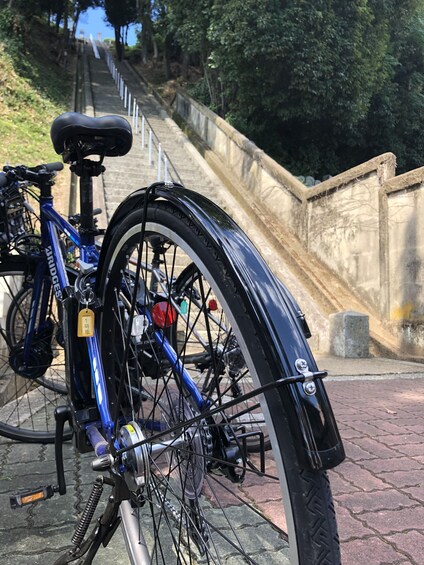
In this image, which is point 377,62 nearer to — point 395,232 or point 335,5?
point 335,5

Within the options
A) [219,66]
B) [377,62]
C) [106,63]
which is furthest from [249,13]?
[106,63]

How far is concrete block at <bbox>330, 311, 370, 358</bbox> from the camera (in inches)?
273

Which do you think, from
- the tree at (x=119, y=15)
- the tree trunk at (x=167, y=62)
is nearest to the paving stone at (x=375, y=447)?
the tree trunk at (x=167, y=62)

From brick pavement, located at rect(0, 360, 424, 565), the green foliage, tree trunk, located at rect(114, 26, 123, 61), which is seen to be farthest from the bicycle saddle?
tree trunk, located at rect(114, 26, 123, 61)

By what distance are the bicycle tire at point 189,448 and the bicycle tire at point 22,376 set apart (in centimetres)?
91

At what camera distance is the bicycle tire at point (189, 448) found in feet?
3.15

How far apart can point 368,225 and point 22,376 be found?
678 cm

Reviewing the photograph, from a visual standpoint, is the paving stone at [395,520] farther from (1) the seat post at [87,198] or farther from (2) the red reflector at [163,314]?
(1) the seat post at [87,198]

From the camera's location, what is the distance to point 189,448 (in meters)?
1.50

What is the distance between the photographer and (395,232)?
7.63 meters

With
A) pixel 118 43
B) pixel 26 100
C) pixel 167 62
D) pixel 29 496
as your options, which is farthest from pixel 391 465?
pixel 118 43

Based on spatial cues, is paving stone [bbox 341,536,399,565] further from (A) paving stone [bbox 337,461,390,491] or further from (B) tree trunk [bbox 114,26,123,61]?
(B) tree trunk [bbox 114,26,123,61]

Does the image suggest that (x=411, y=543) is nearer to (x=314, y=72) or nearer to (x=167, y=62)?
(x=314, y=72)

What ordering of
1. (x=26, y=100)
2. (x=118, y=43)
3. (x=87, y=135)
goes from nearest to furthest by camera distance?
1. (x=87, y=135)
2. (x=26, y=100)
3. (x=118, y=43)
